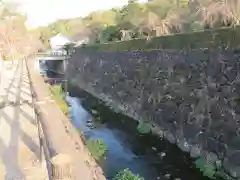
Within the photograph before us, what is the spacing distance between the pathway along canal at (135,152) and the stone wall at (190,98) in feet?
1.57

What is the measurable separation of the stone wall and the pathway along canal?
48 cm

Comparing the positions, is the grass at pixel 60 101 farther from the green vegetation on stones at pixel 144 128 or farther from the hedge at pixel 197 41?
the hedge at pixel 197 41

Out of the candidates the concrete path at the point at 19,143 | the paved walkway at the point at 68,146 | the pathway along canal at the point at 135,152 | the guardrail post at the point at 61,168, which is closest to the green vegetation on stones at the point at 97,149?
the pathway along canal at the point at 135,152

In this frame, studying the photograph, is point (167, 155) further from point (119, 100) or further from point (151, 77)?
point (119, 100)

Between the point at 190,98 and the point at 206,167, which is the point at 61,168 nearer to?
the point at 206,167

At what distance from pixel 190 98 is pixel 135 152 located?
2.68m

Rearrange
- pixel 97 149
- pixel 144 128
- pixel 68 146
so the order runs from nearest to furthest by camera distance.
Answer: pixel 68 146 → pixel 97 149 → pixel 144 128

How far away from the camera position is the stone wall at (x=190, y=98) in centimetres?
966

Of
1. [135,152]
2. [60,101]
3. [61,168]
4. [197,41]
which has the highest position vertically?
[197,41]

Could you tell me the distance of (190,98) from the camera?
12000mm

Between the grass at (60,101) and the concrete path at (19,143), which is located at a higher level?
the concrete path at (19,143)

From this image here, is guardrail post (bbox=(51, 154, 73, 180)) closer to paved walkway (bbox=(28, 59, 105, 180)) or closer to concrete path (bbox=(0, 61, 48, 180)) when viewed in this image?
paved walkway (bbox=(28, 59, 105, 180))

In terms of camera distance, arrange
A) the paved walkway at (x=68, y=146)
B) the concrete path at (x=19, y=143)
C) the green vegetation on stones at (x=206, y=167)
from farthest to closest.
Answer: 1. the green vegetation on stones at (x=206, y=167)
2. the concrete path at (x=19, y=143)
3. the paved walkway at (x=68, y=146)

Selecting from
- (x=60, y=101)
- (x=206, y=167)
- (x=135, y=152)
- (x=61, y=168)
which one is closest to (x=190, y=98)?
(x=135, y=152)
